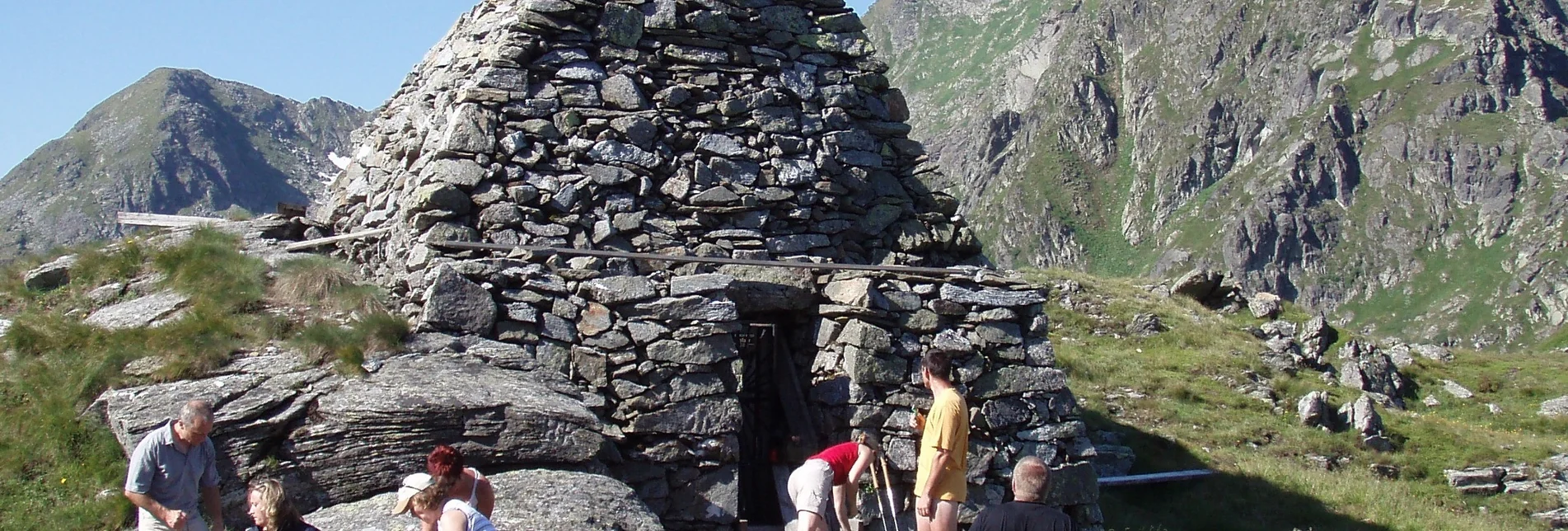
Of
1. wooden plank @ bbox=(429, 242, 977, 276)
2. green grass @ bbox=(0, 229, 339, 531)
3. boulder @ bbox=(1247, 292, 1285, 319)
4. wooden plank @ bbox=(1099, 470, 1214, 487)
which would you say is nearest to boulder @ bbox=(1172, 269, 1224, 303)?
boulder @ bbox=(1247, 292, 1285, 319)

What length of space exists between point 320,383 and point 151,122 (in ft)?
335

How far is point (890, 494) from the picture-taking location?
28.5 feet

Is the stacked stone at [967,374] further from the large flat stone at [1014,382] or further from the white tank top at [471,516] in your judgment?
the white tank top at [471,516]

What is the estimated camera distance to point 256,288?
30.2ft

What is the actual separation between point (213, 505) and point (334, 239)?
4608 millimetres

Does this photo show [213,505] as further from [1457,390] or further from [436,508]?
[1457,390]

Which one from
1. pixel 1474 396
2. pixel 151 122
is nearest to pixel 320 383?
pixel 1474 396

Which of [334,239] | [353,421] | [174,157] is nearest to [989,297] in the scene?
[353,421]

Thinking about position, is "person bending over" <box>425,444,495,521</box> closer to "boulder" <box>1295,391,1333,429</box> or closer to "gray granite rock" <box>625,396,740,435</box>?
"gray granite rock" <box>625,396,740,435</box>

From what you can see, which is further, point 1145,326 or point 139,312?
point 1145,326

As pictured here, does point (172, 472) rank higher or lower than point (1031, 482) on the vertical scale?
lower

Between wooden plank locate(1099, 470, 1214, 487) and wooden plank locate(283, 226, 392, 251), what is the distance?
26.0 ft

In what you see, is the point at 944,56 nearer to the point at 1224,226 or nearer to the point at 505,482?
the point at 1224,226

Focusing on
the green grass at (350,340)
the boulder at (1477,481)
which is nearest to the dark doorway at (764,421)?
the green grass at (350,340)
